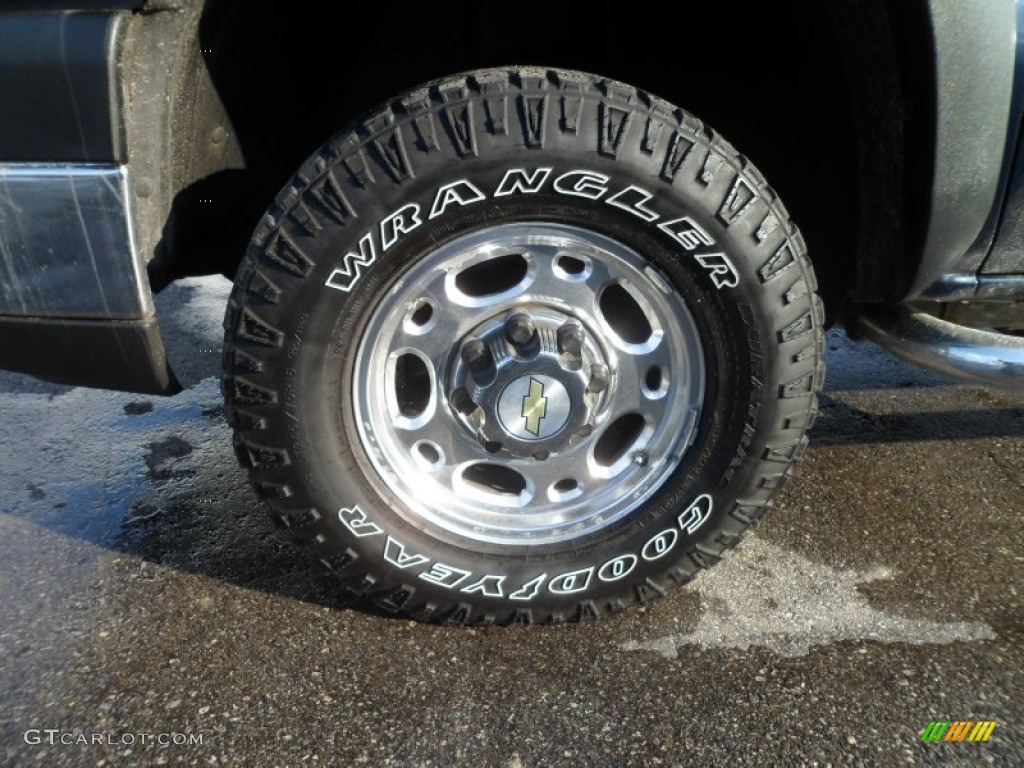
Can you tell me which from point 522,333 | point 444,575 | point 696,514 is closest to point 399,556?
point 444,575

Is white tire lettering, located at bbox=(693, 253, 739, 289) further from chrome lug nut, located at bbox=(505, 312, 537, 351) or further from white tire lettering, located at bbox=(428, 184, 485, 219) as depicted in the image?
white tire lettering, located at bbox=(428, 184, 485, 219)

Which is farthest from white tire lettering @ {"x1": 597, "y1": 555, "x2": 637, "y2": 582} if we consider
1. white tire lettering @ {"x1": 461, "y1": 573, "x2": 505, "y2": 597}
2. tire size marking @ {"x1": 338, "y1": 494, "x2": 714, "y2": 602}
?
white tire lettering @ {"x1": 461, "y1": 573, "x2": 505, "y2": 597}

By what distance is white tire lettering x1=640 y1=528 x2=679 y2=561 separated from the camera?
201cm

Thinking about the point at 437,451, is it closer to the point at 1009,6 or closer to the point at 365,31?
the point at 365,31

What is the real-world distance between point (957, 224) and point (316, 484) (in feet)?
5.28

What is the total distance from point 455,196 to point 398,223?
14cm

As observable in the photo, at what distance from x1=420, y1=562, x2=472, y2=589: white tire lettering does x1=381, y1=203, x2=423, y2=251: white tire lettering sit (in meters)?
0.79

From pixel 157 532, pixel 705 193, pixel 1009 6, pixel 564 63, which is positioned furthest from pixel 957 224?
pixel 157 532

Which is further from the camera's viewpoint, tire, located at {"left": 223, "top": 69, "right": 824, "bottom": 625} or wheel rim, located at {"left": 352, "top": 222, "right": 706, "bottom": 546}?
wheel rim, located at {"left": 352, "top": 222, "right": 706, "bottom": 546}

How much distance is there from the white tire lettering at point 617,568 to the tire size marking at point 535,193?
782mm

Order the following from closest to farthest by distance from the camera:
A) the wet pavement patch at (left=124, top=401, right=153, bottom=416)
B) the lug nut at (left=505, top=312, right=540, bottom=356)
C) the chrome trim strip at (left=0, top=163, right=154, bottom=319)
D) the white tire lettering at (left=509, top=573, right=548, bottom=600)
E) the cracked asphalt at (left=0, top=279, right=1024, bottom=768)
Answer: the chrome trim strip at (left=0, top=163, right=154, bottom=319) → the cracked asphalt at (left=0, top=279, right=1024, bottom=768) → the lug nut at (left=505, top=312, right=540, bottom=356) → the white tire lettering at (left=509, top=573, right=548, bottom=600) → the wet pavement patch at (left=124, top=401, right=153, bottom=416)

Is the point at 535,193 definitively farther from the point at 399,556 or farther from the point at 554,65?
the point at 399,556

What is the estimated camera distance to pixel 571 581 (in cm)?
201

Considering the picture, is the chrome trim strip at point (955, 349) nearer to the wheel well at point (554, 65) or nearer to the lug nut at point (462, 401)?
the wheel well at point (554, 65)
